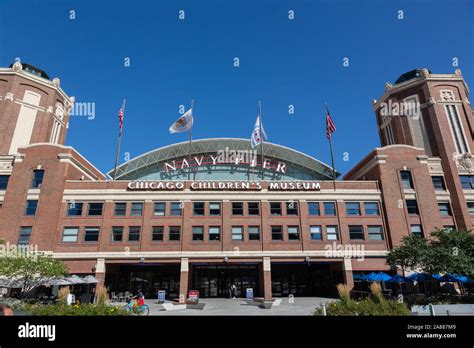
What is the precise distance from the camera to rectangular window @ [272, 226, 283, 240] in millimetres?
36175

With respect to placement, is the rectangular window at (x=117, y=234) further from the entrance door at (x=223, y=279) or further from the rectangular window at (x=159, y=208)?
the entrance door at (x=223, y=279)

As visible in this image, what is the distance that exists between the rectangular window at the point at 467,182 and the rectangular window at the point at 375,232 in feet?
42.8

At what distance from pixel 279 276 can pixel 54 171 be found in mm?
29069

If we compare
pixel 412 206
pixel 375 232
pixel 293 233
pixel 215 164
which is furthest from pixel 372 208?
pixel 215 164

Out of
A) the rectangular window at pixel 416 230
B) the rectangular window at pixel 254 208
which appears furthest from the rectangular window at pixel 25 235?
the rectangular window at pixel 416 230

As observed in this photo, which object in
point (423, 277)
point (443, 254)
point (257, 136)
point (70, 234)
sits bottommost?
point (423, 277)

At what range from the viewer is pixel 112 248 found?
114 ft

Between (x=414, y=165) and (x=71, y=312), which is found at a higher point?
(x=414, y=165)

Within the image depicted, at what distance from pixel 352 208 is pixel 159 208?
22.5 m

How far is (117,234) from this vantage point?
1399 inches

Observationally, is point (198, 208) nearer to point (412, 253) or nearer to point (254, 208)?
point (254, 208)
